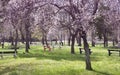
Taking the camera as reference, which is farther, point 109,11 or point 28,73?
point 109,11

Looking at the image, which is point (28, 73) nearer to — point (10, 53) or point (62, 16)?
point (62, 16)

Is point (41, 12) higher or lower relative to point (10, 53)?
higher

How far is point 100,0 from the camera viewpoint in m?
23.9

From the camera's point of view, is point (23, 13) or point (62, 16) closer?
point (23, 13)

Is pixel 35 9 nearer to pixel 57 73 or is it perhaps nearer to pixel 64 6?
pixel 64 6

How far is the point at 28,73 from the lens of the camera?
2181 centimetres

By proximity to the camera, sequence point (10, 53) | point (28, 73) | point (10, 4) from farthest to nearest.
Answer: point (10, 53)
point (10, 4)
point (28, 73)

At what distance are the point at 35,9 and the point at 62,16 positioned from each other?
2.74 metres

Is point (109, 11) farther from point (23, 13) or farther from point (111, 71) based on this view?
point (23, 13)

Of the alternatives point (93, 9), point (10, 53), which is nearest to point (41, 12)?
point (93, 9)

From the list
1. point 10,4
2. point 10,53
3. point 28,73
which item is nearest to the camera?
point 28,73

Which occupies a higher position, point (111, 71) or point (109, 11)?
point (109, 11)

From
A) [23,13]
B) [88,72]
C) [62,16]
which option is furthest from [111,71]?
[23,13]

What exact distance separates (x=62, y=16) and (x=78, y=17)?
2833 millimetres
